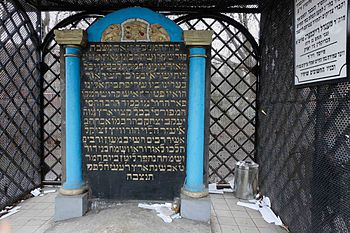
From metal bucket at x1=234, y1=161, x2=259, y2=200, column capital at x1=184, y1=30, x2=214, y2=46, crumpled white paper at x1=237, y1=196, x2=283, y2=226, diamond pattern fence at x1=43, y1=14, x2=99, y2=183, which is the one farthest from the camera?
diamond pattern fence at x1=43, y1=14, x2=99, y2=183

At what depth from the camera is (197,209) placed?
2.36 metres

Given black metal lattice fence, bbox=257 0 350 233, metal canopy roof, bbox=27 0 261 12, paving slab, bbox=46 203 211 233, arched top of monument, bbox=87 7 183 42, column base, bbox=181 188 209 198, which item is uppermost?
metal canopy roof, bbox=27 0 261 12

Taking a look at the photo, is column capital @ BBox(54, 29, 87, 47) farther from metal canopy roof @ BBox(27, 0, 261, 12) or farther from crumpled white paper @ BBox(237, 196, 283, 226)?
crumpled white paper @ BBox(237, 196, 283, 226)

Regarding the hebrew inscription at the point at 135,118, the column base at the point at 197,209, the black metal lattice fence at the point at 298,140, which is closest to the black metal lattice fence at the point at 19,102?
the hebrew inscription at the point at 135,118

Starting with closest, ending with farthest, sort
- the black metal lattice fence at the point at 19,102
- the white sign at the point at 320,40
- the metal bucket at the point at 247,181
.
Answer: the white sign at the point at 320,40 < the black metal lattice fence at the point at 19,102 < the metal bucket at the point at 247,181

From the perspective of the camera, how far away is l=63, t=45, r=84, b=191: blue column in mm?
2432

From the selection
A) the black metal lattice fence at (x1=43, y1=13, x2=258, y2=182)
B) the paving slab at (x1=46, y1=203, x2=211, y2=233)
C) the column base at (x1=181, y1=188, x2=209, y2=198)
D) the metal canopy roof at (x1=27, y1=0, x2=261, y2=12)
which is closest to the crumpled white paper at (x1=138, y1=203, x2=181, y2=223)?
the paving slab at (x1=46, y1=203, x2=211, y2=233)

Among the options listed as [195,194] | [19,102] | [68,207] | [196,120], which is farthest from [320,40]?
[19,102]

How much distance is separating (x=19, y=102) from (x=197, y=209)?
2622 millimetres

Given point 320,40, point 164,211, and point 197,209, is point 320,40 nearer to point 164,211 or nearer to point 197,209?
point 197,209

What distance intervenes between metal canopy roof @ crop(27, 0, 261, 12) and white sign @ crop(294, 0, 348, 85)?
50.7 inches

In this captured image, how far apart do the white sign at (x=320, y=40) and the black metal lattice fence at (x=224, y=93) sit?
131 centimetres

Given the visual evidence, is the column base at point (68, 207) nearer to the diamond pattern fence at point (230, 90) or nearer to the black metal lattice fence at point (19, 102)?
the black metal lattice fence at point (19, 102)

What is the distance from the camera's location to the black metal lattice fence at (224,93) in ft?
11.6
